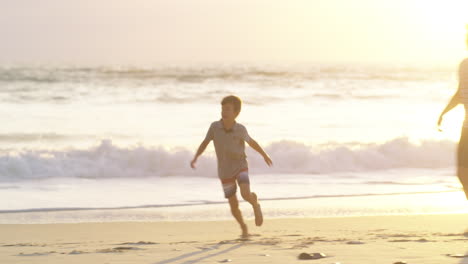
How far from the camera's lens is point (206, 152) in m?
14.4

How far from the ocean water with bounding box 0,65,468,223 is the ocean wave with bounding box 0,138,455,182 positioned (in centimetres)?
3

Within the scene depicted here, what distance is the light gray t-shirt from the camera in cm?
659

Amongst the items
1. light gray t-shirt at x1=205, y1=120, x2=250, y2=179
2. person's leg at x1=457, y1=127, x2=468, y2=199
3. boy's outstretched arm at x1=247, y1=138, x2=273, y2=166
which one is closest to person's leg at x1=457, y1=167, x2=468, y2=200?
person's leg at x1=457, y1=127, x2=468, y2=199

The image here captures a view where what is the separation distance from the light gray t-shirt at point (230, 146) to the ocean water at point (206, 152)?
188cm

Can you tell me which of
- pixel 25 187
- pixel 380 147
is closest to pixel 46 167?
pixel 25 187

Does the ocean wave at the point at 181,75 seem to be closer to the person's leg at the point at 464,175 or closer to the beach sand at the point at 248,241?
the beach sand at the point at 248,241

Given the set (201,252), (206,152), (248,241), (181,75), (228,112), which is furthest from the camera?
(181,75)

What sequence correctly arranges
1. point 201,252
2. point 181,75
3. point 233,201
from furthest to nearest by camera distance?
point 181,75 → point 233,201 → point 201,252

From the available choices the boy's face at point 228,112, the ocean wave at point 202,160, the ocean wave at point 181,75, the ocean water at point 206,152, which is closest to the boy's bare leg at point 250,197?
the boy's face at point 228,112

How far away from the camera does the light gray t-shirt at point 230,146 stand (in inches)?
260

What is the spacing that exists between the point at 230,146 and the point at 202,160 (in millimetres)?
6915

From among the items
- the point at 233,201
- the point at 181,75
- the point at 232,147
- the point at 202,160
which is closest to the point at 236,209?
the point at 233,201

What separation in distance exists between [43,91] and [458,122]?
1744 centimetres

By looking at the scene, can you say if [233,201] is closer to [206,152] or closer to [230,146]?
[230,146]
